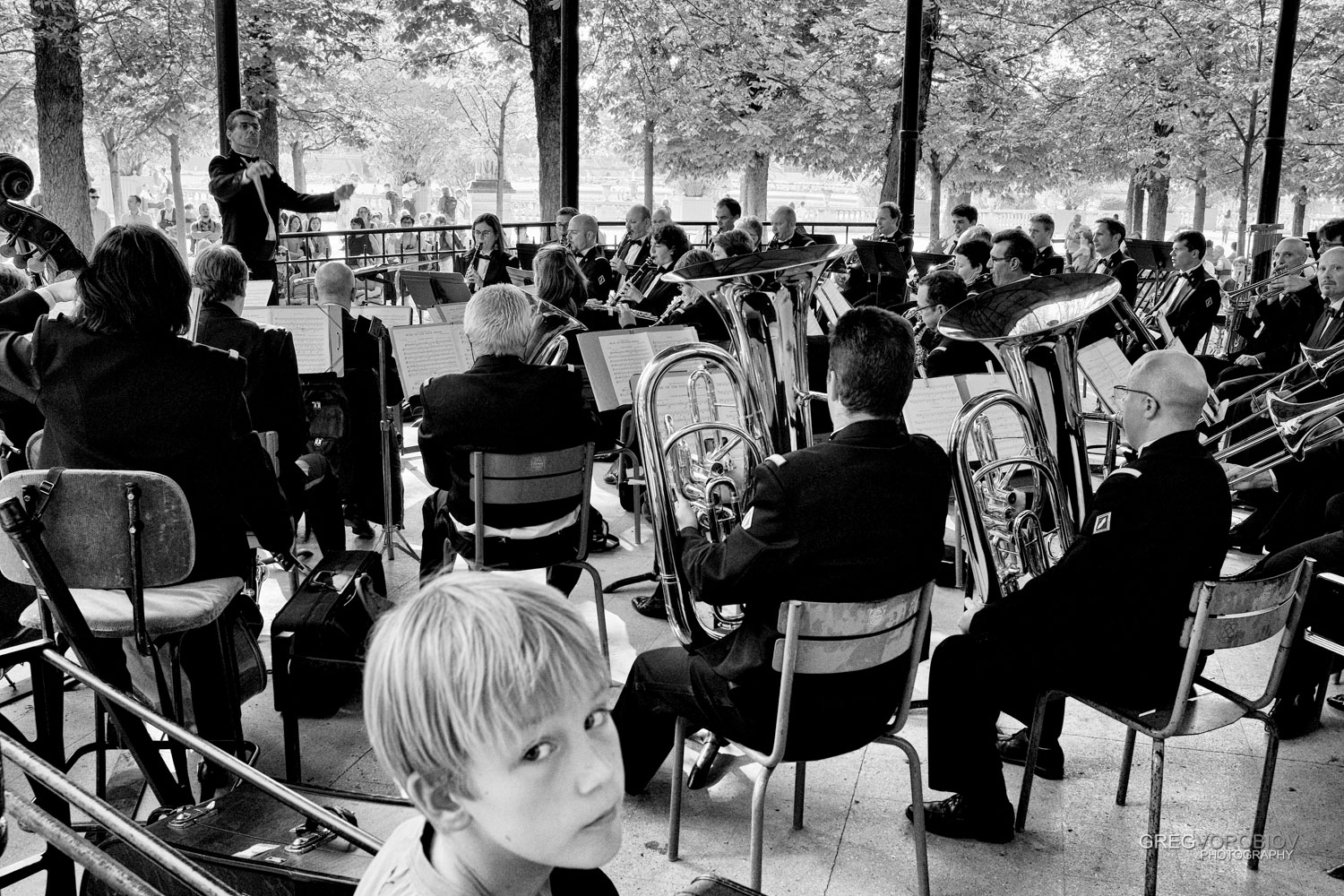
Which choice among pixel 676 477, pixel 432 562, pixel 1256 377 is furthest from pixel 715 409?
pixel 1256 377

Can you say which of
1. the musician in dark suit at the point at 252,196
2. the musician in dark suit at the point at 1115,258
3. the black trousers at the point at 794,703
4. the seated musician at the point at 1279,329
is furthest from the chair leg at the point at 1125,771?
the musician in dark suit at the point at 252,196

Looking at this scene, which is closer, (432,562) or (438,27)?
(432,562)

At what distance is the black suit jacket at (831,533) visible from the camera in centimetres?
239

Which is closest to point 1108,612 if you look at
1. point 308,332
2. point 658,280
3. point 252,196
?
point 308,332

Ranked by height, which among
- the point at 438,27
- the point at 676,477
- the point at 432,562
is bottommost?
the point at 432,562

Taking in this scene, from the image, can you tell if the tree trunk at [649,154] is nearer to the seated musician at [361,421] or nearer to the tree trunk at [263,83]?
the tree trunk at [263,83]

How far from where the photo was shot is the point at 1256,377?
6.41 m

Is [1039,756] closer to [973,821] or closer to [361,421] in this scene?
[973,821]

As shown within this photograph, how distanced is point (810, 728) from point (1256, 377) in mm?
5047

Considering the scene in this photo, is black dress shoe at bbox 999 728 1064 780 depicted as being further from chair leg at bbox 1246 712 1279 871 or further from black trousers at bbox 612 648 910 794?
black trousers at bbox 612 648 910 794

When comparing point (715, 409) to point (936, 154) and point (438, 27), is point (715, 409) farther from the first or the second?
point (936, 154)

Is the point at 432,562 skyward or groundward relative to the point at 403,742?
groundward

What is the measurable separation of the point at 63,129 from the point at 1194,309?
10386mm

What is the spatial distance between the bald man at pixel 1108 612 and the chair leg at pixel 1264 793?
285 mm
